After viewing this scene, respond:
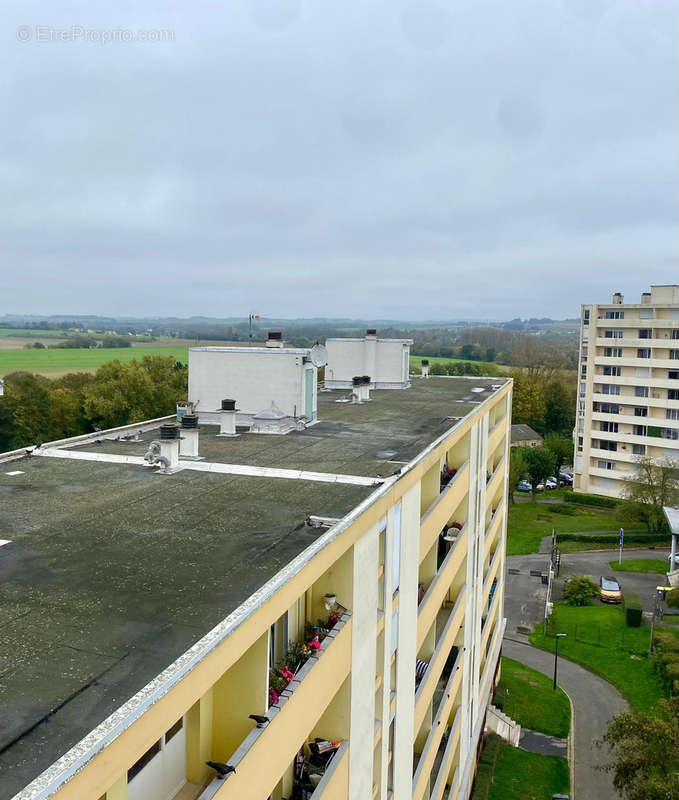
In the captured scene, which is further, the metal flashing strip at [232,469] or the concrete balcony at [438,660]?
the concrete balcony at [438,660]

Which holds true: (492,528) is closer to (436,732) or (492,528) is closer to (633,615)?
(436,732)

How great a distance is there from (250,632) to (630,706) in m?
35.7

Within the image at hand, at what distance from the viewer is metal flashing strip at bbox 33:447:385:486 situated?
53.0 feet

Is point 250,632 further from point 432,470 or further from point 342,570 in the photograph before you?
point 432,470

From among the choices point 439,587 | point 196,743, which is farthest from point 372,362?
point 196,743

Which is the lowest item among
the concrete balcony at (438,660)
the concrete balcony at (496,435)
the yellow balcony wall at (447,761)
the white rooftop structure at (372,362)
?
the yellow balcony wall at (447,761)

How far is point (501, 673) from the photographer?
40.8 m

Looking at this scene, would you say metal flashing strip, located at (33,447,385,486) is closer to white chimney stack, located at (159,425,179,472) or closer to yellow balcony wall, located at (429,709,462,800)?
white chimney stack, located at (159,425,179,472)

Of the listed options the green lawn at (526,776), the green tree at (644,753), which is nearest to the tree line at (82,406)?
the green lawn at (526,776)

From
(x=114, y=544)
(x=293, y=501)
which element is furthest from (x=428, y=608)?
(x=114, y=544)

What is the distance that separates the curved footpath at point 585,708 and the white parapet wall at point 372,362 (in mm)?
18773

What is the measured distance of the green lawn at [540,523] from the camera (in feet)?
207

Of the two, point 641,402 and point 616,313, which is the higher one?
point 616,313

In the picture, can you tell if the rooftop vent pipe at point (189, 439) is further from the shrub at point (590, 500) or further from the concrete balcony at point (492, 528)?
the shrub at point (590, 500)
